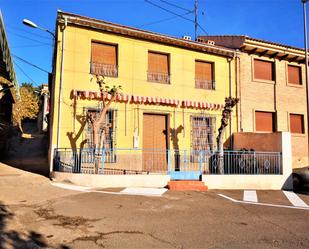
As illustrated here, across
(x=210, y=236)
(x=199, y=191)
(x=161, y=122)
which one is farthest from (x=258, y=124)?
(x=210, y=236)

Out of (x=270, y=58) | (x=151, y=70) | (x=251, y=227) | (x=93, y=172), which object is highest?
(x=270, y=58)

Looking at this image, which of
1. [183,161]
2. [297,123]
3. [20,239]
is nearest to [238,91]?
[297,123]

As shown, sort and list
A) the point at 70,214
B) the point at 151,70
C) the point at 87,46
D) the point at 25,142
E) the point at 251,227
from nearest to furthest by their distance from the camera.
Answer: the point at 251,227
the point at 70,214
the point at 87,46
the point at 151,70
the point at 25,142

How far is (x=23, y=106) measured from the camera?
2695cm

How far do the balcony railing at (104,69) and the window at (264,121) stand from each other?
7.90 metres

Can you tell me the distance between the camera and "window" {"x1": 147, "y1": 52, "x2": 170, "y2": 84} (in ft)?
46.1

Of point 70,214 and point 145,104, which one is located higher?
point 145,104

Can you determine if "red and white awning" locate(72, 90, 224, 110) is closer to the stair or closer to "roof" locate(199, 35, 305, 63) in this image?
"roof" locate(199, 35, 305, 63)

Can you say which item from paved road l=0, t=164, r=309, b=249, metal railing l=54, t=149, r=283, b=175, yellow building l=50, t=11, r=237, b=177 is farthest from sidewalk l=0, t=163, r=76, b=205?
yellow building l=50, t=11, r=237, b=177

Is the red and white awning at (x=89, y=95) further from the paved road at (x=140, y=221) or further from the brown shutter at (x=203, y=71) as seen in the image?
the brown shutter at (x=203, y=71)

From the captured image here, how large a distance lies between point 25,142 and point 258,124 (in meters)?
19.7

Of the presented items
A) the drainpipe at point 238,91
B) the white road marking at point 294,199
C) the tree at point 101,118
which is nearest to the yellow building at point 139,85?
the drainpipe at point 238,91

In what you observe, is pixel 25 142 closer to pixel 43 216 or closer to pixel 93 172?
pixel 93 172

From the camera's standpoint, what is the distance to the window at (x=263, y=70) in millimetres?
16250
